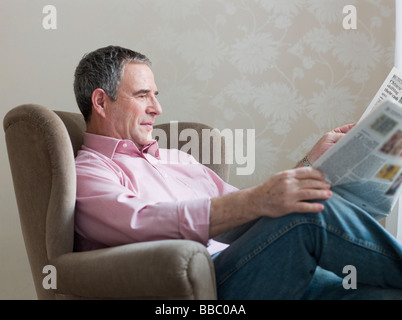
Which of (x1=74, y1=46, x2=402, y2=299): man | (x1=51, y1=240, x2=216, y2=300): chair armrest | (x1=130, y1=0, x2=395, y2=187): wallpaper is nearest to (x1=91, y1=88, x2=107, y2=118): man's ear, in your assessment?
(x1=74, y1=46, x2=402, y2=299): man

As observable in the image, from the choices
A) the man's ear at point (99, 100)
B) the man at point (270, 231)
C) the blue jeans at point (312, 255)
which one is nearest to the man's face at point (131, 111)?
the man's ear at point (99, 100)

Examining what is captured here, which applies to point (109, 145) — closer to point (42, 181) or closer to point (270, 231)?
point (42, 181)

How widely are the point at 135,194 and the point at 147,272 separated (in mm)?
439

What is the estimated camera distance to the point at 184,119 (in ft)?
7.81

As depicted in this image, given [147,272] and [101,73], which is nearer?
[147,272]

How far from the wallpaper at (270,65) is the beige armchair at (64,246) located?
1.17 metres

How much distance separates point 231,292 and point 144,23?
1.58 metres

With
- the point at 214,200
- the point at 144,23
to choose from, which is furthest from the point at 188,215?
the point at 144,23

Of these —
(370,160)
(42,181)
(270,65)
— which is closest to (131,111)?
(42,181)

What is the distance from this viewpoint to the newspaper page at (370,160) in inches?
38.6

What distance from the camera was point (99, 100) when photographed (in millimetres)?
1641
